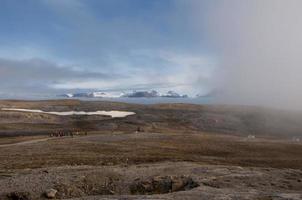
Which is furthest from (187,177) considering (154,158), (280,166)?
(280,166)

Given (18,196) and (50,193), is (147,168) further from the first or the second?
(18,196)

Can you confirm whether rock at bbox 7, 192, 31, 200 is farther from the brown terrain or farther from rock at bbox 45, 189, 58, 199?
rock at bbox 45, 189, 58, 199

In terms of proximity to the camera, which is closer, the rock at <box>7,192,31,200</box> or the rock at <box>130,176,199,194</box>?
the rock at <box>7,192,31,200</box>

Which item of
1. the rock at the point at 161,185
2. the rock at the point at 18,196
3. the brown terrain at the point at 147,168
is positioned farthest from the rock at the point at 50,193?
the rock at the point at 161,185

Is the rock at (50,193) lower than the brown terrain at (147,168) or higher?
lower

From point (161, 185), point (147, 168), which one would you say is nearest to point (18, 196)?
point (161, 185)

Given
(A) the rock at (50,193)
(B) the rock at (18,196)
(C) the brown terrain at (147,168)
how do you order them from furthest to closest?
1. (C) the brown terrain at (147,168)
2. (A) the rock at (50,193)
3. (B) the rock at (18,196)

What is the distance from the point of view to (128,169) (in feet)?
98.5

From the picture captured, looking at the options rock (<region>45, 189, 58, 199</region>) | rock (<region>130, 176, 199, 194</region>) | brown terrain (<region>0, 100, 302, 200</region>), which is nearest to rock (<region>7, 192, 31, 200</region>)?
brown terrain (<region>0, 100, 302, 200</region>)

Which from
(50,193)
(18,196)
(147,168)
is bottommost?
(18,196)

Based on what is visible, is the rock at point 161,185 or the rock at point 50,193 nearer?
the rock at point 50,193

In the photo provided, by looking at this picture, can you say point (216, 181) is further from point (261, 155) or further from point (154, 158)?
point (261, 155)

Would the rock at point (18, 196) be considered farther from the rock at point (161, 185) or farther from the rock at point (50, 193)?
A: the rock at point (161, 185)

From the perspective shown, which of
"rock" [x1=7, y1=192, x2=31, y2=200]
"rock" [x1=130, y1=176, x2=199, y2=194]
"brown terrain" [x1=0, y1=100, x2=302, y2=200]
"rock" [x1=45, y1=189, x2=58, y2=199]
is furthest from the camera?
"rock" [x1=130, y1=176, x2=199, y2=194]
